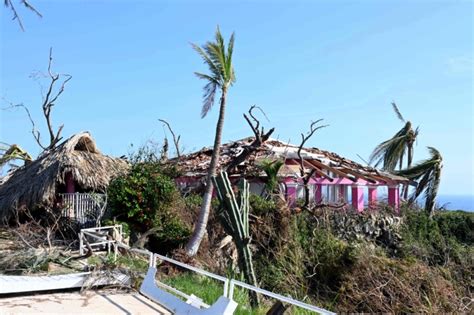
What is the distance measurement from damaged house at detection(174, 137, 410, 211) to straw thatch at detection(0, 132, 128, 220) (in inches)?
146

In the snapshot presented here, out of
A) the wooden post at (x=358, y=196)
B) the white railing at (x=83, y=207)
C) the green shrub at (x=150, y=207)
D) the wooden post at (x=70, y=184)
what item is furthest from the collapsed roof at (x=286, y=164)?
the white railing at (x=83, y=207)

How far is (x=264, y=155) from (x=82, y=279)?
44.1 ft

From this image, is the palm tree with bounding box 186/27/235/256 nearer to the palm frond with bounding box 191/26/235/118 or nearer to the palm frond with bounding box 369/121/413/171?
the palm frond with bounding box 191/26/235/118

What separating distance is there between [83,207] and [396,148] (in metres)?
17.3

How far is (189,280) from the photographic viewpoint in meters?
11.7

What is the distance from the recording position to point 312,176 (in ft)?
70.5

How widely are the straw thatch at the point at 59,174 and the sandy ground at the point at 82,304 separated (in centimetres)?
732

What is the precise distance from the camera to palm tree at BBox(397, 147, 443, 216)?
24031 mm

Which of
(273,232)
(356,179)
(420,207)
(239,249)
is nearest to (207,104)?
(273,232)

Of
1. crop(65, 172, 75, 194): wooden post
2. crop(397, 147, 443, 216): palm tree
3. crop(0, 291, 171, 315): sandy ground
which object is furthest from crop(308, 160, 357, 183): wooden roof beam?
crop(0, 291, 171, 315): sandy ground

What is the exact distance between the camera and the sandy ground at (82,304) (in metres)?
8.71

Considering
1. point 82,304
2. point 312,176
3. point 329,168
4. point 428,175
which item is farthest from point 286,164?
point 82,304

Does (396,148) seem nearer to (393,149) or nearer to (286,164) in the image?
(393,149)

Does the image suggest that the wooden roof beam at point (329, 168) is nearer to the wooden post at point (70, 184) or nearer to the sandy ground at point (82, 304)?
the wooden post at point (70, 184)
